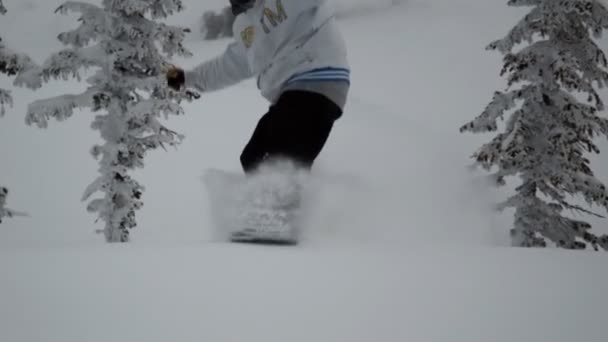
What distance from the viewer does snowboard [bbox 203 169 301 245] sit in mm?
3109

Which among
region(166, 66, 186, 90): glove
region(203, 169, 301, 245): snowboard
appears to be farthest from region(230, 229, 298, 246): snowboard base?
region(166, 66, 186, 90): glove

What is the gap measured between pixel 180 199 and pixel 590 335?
16274mm

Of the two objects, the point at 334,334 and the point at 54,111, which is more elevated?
the point at 54,111

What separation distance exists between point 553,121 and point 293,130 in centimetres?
682

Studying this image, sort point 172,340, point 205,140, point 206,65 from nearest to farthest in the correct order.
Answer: point 172,340 → point 206,65 → point 205,140

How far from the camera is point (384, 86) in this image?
2803cm

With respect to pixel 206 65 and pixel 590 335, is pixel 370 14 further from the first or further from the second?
pixel 590 335

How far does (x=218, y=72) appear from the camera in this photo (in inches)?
198

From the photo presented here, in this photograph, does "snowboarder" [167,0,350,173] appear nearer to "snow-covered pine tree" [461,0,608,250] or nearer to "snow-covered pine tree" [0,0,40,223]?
"snow-covered pine tree" [0,0,40,223]

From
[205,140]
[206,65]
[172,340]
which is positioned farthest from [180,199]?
[172,340]

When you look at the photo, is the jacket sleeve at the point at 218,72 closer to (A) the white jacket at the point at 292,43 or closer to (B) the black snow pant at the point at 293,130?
(A) the white jacket at the point at 292,43

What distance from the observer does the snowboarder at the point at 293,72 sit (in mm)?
3797

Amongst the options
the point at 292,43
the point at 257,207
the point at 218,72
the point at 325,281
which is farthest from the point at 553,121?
the point at 325,281

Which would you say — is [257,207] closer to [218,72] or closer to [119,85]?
[218,72]
